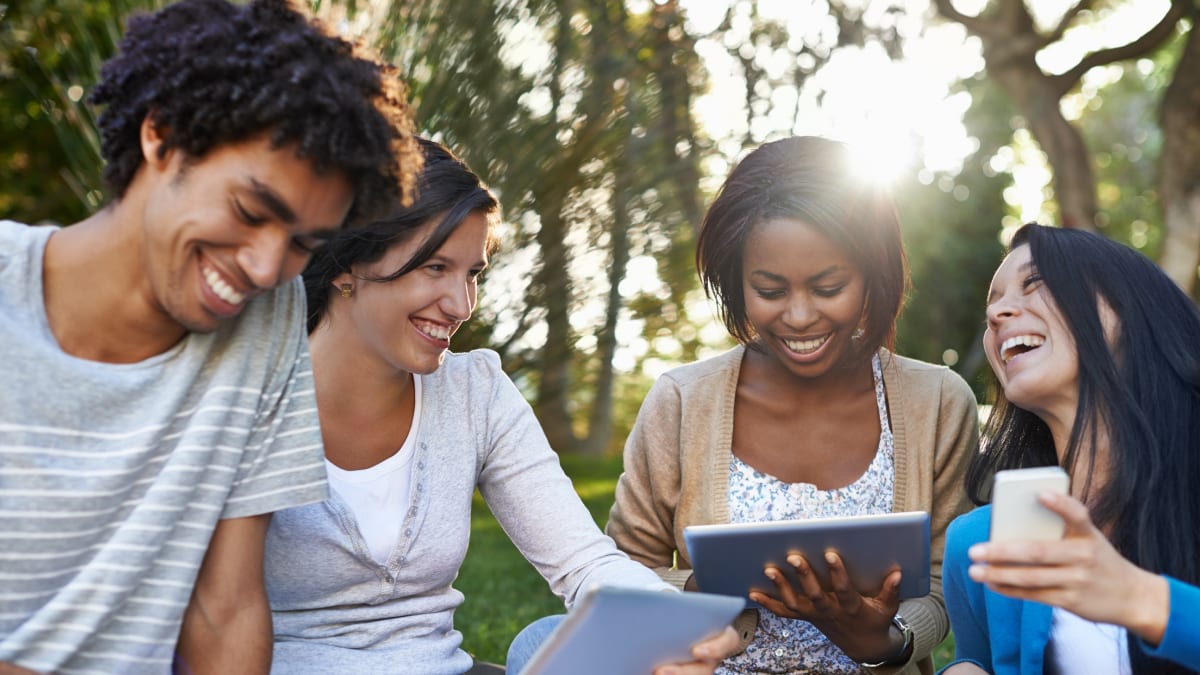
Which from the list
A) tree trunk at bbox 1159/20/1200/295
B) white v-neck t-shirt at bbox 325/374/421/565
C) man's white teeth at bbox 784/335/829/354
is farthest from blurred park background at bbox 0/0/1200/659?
white v-neck t-shirt at bbox 325/374/421/565

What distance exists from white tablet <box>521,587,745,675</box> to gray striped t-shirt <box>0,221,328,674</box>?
648 millimetres

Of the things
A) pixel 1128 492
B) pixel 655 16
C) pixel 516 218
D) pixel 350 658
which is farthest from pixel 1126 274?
pixel 655 16

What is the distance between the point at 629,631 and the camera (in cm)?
203

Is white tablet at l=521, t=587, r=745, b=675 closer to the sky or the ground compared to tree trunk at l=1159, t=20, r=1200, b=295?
closer to the ground

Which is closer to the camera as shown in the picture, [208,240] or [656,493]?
[208,240]

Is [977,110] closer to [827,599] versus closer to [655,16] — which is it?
[655,16]

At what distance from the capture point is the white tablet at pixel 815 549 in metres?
2.45

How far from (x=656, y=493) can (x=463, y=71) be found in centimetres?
324

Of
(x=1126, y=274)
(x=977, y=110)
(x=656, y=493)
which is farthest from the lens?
(x=977, y=110)

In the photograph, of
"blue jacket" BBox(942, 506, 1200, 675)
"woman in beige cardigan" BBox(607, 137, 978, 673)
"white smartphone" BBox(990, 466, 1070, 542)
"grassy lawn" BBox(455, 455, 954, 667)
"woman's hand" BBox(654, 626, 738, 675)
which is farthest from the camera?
"grassy lawn" BBox(455, 455, 954, 667)

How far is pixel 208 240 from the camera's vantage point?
78.8 inches

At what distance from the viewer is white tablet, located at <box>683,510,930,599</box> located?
8.04 ft

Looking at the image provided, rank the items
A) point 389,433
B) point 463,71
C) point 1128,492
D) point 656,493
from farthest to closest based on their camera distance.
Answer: point 463,71
point 656,493
point 389,433
point 1128,492

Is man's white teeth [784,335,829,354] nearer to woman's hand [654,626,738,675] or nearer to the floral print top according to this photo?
the floral print top
